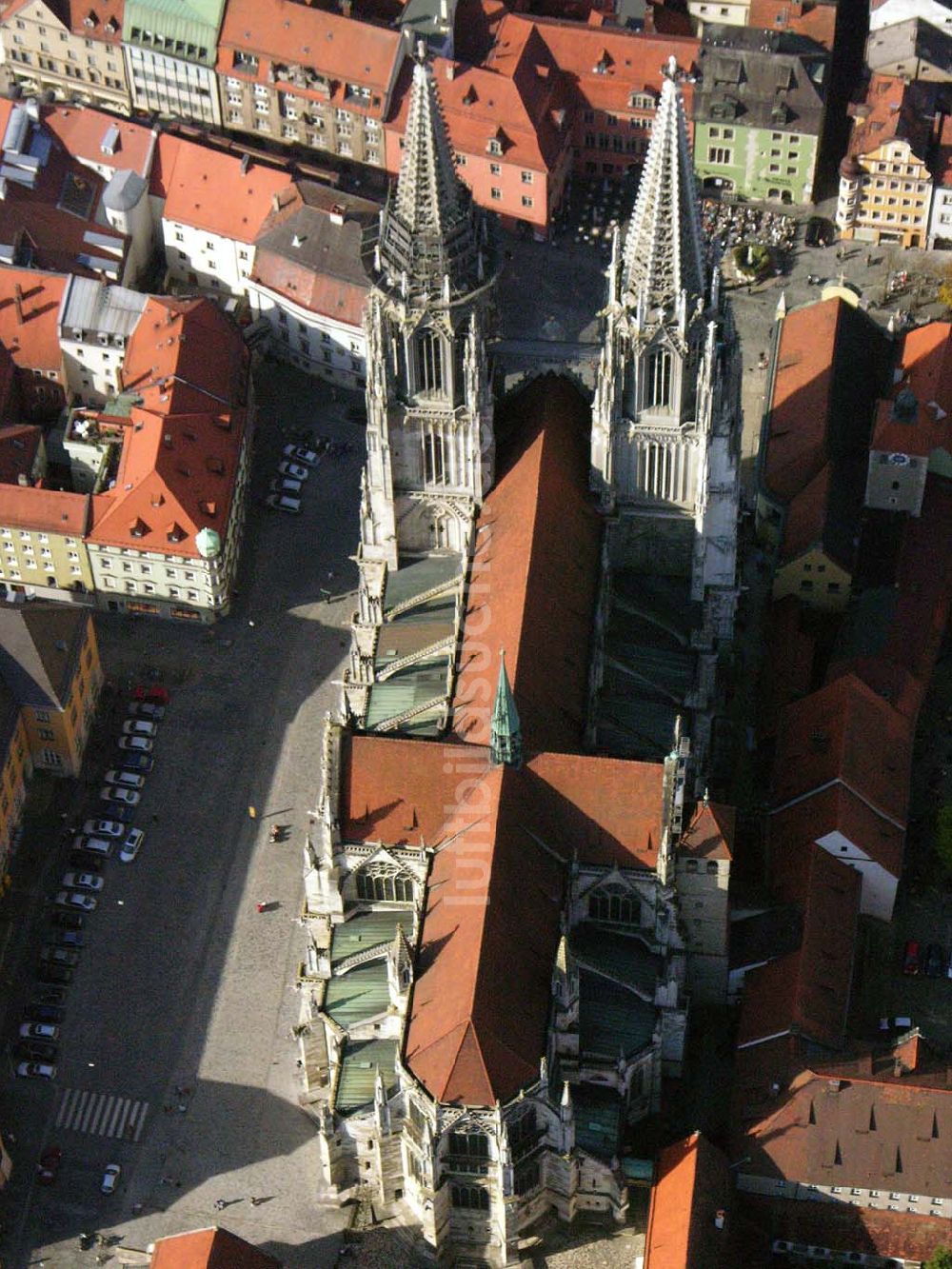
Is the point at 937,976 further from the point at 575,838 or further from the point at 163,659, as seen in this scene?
the point at 163,659

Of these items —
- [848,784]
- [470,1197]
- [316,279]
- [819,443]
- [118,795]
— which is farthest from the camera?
[316,279]

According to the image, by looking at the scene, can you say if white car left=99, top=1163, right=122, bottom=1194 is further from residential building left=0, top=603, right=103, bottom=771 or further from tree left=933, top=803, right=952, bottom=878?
tree left=933, top=803, right=952, bottom=878

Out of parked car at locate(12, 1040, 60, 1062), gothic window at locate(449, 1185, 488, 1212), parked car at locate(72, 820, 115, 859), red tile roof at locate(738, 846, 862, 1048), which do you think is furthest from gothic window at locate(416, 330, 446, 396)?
gothic window at locate(449, 1185, 488, 1212)

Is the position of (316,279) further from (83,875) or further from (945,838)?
(945,838)

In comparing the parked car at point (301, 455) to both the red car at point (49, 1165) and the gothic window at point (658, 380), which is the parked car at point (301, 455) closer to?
the gothic window at point (658, 380)

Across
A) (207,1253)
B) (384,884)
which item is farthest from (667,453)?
(207,1253)

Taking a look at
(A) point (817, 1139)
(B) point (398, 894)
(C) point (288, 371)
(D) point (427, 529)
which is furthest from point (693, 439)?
(C) point (288, 371)

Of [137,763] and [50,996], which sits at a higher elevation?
[137,763]

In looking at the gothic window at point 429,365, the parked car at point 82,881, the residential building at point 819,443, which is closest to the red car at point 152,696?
the parked car at point 82,881
